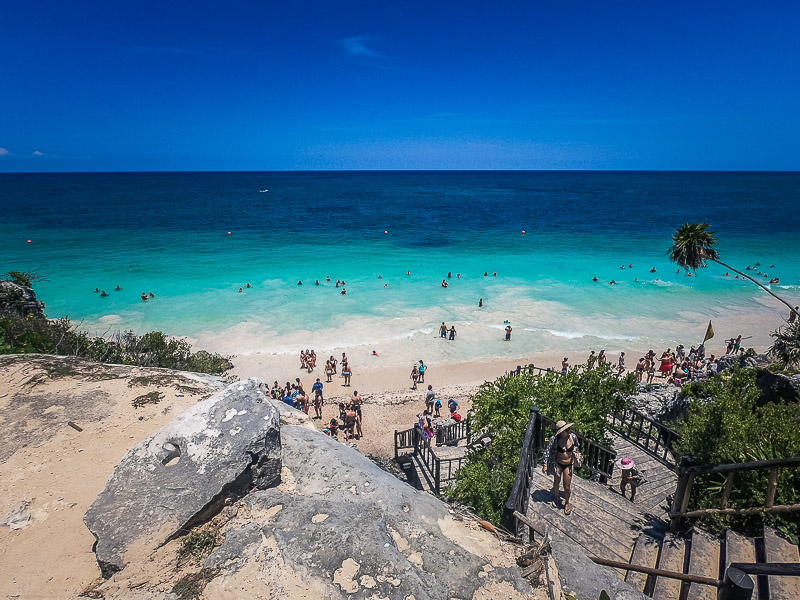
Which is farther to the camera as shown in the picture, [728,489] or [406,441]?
[406,441]

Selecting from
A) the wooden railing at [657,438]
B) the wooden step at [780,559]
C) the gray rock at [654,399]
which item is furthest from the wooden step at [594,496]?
the gray rock at [654,399]

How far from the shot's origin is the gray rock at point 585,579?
4738mm

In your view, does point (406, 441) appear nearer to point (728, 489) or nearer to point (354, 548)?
point (728, 489)

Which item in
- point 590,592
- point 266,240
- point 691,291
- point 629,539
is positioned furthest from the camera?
point 266,240

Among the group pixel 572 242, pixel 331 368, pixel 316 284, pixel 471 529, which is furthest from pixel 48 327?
pixel 572 242

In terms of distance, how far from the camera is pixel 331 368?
25.4m

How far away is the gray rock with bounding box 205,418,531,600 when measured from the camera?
4266 mm

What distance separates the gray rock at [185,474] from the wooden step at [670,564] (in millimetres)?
5522

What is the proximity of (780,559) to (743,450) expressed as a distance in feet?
7.17

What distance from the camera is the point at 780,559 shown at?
569cm

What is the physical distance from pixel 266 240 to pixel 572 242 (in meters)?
48.9

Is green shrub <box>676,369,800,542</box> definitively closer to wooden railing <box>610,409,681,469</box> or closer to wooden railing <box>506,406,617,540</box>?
wooden railing <box>506,406,617,540</box>

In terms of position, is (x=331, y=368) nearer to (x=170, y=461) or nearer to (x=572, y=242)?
(x=170, y=461)

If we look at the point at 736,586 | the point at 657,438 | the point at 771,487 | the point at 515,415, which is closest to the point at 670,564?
the point at 771,487
